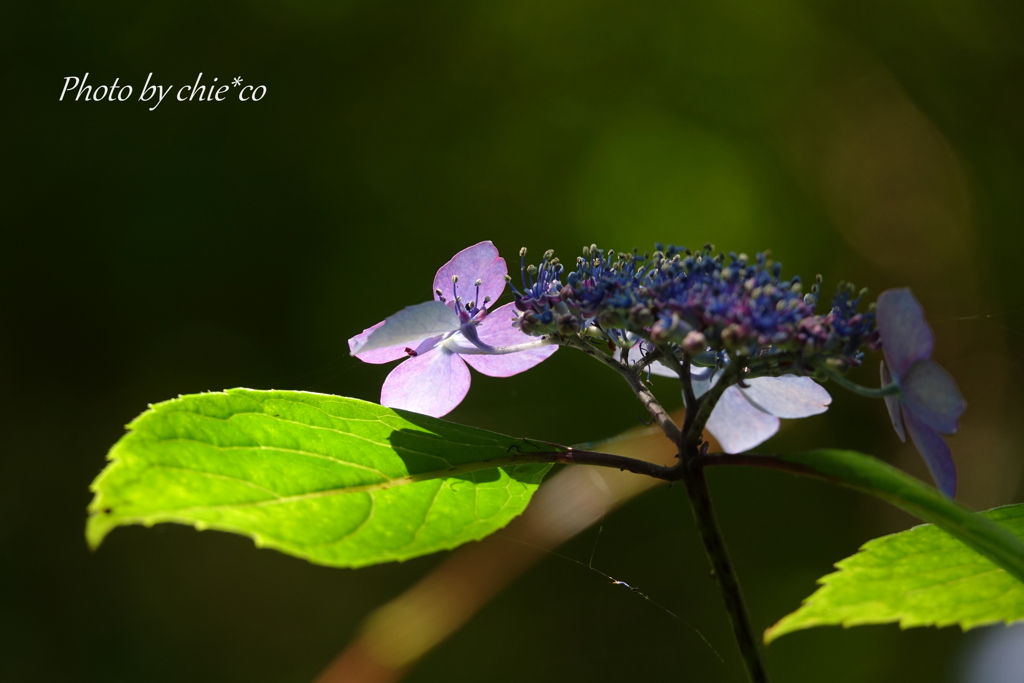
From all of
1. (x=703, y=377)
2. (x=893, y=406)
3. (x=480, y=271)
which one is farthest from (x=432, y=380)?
(x=893, y=406)

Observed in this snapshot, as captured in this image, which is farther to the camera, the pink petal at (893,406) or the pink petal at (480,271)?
the pink petal at (480,271)

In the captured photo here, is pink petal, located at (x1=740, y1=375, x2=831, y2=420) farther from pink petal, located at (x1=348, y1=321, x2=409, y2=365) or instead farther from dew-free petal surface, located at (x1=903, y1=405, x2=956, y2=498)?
pink petal, located at (x1=348, y1=321, x2=409, y2=365)

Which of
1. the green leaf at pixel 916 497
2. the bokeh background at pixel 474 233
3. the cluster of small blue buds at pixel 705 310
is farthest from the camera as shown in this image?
the bokeh background at pixel 474 233

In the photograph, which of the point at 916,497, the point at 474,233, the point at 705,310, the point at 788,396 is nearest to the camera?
the point at 916,497

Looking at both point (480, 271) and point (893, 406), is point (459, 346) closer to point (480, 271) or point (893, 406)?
point (480, 271)

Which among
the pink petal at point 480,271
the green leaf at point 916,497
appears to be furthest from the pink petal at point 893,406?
the pink petal at point 480,271

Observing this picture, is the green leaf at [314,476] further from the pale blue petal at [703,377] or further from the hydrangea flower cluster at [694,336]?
the pale blue petal at [703,377]

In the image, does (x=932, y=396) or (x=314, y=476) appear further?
(x=314, y=476)
